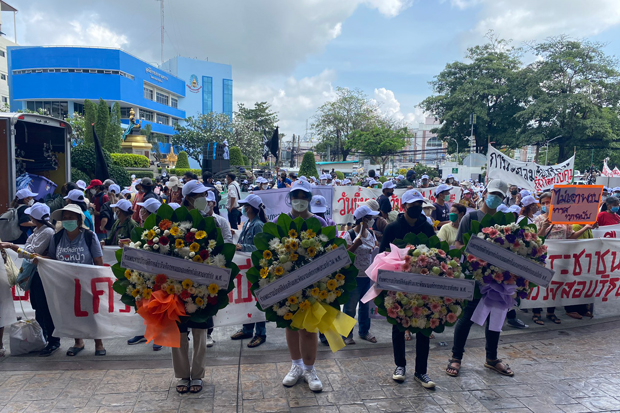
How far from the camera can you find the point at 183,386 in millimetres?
3992

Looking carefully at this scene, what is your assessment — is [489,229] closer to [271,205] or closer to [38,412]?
[38,412]

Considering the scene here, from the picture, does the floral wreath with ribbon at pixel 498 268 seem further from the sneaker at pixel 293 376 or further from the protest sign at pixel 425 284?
the sneaker at pixel 293 376

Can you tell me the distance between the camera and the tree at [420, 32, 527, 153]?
130ft

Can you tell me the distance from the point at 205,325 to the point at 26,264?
2282 mm

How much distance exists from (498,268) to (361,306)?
5.96 feet

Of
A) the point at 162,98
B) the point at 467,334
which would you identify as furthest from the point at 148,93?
the point at 467,334

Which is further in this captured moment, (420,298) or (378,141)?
(378,141)

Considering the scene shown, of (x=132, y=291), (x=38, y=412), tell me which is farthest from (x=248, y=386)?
(x=38, y=412)

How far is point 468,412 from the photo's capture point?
3766 mm

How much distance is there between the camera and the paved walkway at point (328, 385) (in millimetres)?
3828

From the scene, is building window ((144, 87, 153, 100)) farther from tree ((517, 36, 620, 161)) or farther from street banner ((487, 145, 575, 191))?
street banner ((487, 145, 575, 191))

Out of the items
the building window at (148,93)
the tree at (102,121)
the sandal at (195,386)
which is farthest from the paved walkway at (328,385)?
the building window at (148,93)

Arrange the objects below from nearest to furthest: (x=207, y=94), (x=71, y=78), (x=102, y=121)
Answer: (x=102, y=121), (x=71, y=78), (x=207, y=94)

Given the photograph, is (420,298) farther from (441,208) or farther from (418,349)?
(441,208)
